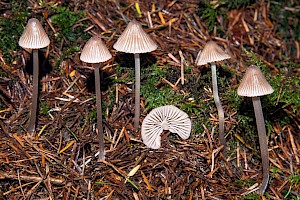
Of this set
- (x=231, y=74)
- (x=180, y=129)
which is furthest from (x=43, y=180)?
(x=231, y=74)

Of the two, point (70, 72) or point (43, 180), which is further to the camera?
point (70, 72)

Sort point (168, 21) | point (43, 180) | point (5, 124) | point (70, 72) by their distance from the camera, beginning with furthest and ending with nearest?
1. point (168, 21)
2. point (70, 72)
3. point (5, 124)
4. point (43, 180)

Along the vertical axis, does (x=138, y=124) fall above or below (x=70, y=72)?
below

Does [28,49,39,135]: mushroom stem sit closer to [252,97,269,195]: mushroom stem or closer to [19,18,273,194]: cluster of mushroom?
[19,18,273,194]: cluster of mushroom

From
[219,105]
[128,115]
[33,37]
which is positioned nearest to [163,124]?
[128,115]

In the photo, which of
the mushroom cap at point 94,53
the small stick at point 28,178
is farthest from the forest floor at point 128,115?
the mushroom cap at point 94,53

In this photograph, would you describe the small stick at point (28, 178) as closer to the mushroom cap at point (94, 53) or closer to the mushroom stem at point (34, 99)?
the mushroom stem at point (34, 99)

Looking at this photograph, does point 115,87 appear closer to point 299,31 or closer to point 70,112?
point 70,112
